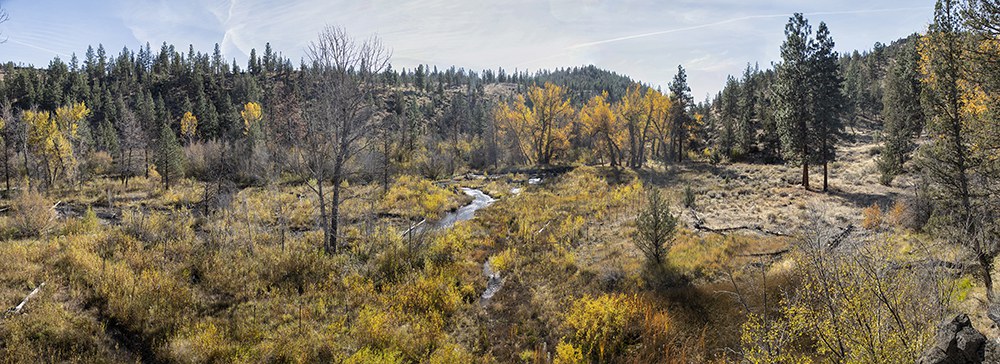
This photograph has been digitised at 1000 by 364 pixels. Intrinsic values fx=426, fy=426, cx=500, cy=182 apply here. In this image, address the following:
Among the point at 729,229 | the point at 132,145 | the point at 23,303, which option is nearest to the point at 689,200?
the point at 729,229

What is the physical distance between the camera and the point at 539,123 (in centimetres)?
4966

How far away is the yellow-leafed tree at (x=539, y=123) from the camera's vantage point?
47.9 meters

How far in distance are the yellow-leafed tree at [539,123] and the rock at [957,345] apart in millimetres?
43162

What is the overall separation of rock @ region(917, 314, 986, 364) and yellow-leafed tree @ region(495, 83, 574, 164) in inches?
1699

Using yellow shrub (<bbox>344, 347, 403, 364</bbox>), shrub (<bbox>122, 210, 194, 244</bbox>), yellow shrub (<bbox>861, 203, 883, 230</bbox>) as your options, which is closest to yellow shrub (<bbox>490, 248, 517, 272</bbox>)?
yellow shrub (<bbox>344, 347, 403, 364</bbox>)

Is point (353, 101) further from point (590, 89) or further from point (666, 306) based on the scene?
point (590, 89)

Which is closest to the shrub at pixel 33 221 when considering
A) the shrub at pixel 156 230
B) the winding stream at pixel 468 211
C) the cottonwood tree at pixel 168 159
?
the shrub at pixel 156 230

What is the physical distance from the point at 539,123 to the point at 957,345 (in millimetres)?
45525

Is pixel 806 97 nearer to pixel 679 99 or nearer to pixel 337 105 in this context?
pixel 679 99

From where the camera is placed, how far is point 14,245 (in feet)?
40.9

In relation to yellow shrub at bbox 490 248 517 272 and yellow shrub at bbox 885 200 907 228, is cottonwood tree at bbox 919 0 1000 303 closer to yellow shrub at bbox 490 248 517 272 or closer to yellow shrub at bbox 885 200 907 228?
yellow shrub at bbox 885 200 907 228

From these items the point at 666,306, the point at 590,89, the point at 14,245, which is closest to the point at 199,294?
the point at 14,245

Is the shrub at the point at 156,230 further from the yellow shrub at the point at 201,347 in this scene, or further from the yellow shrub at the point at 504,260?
the yellow shrub at the point at 504,260

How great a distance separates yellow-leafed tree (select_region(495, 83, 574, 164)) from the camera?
157ft
